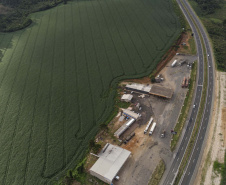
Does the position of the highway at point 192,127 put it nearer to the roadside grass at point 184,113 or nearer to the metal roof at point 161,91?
the roadside grass at point 184,113

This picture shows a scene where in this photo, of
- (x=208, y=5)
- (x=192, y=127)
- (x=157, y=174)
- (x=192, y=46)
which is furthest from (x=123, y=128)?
(x=208, y=5)

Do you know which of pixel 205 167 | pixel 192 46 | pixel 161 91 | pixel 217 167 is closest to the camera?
pixel 217 167

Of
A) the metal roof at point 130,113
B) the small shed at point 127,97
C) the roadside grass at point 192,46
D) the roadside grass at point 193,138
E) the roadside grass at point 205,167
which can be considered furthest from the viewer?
the roadside grass at point 192,46

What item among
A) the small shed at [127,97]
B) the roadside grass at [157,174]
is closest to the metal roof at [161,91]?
the small shed at [127,97]

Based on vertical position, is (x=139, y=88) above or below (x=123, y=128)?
above

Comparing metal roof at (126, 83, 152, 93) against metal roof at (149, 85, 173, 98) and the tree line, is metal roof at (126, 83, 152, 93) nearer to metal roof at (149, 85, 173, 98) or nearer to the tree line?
metal roof at (149, 85, 173, 98)

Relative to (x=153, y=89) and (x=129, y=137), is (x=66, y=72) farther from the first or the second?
(x=129, y=137)

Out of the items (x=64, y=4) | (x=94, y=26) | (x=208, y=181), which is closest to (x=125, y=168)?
(x=208, y=181)

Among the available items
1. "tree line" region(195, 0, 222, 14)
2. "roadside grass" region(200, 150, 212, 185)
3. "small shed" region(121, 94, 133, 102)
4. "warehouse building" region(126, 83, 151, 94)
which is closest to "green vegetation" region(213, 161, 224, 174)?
"roadside grass" region(200, 150, 212, 185)
